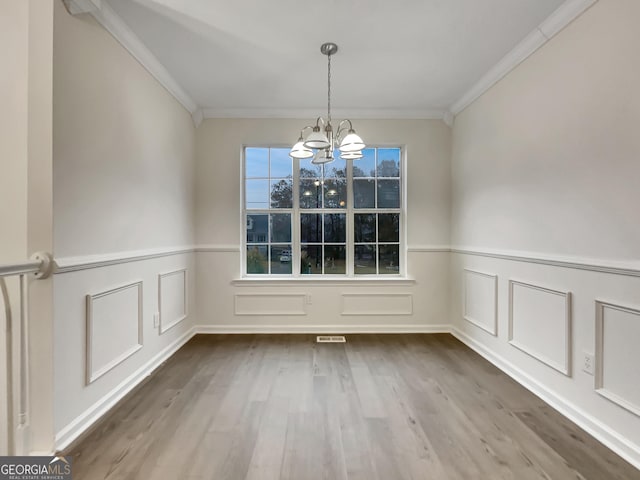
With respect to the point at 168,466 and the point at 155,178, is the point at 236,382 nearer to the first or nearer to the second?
the point at 168,466

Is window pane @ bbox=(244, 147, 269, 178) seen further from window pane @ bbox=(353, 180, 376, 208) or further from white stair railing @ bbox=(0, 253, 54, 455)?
white stair railing @ bbox=(0, 253, 54, 455)

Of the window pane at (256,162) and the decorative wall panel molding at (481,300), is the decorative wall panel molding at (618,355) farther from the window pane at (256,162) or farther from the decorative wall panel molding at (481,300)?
the window pane at (256,162)

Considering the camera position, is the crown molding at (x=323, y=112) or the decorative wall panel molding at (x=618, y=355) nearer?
the decorative wall panel molding at (x=618, y=355)

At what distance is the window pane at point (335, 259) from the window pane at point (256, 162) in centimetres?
123

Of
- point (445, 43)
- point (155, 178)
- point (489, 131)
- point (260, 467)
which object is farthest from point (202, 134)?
point (260, 467)

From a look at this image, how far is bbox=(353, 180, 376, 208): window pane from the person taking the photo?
4.00 metres

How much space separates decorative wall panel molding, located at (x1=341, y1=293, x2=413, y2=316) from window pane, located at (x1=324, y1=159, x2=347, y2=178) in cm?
148

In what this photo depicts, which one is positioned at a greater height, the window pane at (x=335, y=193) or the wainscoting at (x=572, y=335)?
the window pane at (x=335, y=193)

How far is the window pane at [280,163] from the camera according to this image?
13.0 feet

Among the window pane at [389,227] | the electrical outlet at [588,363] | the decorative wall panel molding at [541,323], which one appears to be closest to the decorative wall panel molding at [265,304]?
the window pane at [389,227]

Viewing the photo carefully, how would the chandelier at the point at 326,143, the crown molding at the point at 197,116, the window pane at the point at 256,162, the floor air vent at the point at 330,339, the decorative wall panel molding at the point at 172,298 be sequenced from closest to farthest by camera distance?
the chandelier at the point at 326,143 → the decorative wall panel molding at the point at 172,298 → the floor air vent at the point at 330,339 → the crown molding at the point at 197,116 → the window pane at the point at 256,162

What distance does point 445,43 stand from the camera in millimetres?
2496

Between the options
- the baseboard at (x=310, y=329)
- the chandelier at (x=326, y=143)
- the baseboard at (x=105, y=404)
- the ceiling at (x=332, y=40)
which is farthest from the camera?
the baseboard at (x=310, y=329)

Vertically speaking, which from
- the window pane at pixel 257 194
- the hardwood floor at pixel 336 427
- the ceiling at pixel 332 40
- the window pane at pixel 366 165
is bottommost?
the hardwood floor at pixel 336 427
